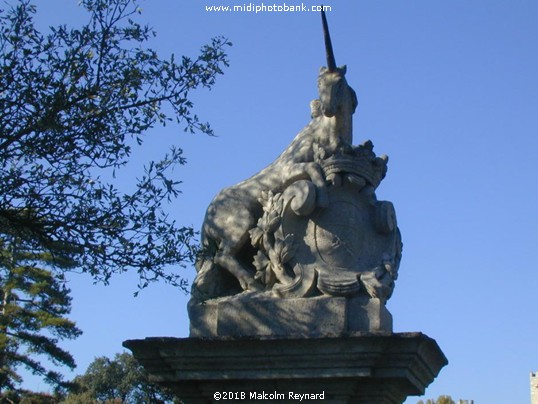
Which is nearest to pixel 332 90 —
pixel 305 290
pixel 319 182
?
pixel 319 182

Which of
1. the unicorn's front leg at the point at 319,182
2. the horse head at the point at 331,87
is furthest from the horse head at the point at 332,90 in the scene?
the unicorn's front leg at the point at 319,182

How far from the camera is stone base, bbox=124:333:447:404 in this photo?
8570 millimetres

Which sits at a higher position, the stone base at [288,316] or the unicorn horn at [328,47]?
the unicorn horn at [328,47]

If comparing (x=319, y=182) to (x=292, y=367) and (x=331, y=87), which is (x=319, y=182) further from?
(x=292, y=367)

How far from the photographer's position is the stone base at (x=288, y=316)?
8.93 m

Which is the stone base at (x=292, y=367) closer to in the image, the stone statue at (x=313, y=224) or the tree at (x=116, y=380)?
the stone statue at (x=313, y=224)

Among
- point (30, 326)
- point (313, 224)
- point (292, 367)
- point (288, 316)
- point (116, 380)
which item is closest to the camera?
point (292, 367)

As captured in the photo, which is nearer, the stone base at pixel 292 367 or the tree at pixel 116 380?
the stone base at pixel 292 367

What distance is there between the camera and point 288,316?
9117mm

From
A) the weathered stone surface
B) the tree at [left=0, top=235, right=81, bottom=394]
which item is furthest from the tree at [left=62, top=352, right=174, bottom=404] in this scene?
the weathered stone surface

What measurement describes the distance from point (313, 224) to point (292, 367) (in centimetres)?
139

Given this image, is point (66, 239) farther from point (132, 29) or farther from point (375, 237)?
point (375, 237)

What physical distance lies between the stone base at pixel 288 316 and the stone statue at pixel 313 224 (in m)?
0.10

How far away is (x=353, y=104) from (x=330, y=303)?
2119 millimetres
